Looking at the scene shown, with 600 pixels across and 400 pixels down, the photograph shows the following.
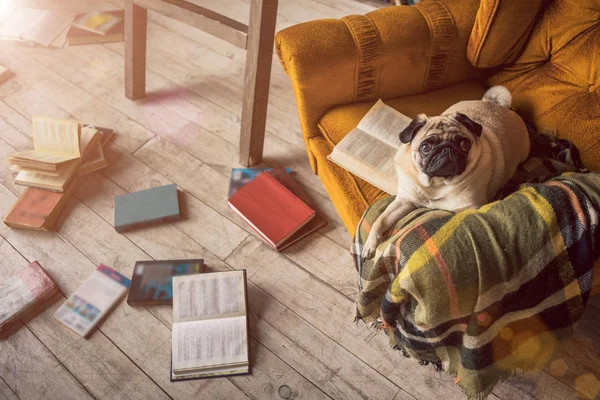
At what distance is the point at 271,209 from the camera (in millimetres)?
1944

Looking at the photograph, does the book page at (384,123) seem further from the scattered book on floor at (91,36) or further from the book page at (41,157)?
the scattered book on floor at (91,36)

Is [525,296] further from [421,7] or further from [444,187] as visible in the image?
[421,7]

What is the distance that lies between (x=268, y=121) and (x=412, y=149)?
1.08 metres

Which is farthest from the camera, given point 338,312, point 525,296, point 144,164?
point 144,164

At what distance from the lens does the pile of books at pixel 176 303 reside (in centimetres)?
157

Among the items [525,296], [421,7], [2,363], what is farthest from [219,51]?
[525,296]

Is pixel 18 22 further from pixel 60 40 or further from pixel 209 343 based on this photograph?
pixel 209 343

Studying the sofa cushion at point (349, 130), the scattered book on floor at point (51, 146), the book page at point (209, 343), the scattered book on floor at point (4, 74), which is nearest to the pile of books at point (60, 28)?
the scattered book on floor at point (4, 74)

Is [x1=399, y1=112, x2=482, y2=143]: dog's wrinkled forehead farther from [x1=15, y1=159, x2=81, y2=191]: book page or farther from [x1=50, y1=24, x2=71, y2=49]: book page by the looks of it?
[x1=50, y1=24, x2=71, y2=49]: book page

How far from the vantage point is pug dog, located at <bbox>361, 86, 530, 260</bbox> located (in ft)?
4.57

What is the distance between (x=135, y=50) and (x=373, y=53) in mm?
1219

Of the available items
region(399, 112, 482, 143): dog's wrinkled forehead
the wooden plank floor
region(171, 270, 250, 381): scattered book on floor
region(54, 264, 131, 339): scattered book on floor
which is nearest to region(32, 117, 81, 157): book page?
the wooden plank floor

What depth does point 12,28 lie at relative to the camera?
9.05 ft

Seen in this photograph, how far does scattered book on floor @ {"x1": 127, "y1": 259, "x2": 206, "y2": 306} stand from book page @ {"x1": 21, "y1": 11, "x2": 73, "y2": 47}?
1.69 meters
